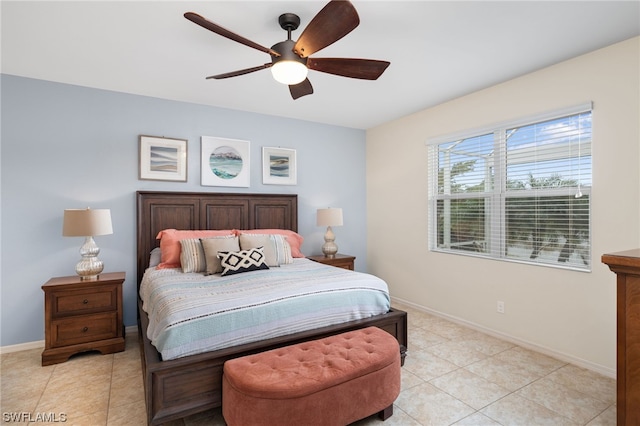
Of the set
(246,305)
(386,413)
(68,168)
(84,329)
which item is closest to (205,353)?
(246,305)

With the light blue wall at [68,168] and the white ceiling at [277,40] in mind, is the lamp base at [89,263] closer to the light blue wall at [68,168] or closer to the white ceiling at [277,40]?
the light blue wall at [68,168]

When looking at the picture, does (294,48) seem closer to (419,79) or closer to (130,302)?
(419,79)

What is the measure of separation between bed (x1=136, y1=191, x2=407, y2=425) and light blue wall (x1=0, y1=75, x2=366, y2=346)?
0.47 ft

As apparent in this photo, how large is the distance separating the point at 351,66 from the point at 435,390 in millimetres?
2333

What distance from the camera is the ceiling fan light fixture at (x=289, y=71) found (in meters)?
2.03

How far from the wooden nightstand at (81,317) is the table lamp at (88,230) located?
97mm

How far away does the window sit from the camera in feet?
8.92

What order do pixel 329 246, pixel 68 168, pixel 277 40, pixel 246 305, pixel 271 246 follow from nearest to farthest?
pixel 246 305, pixel 277 40, pixel 68 168, pixel 271 246, pixel 329 246

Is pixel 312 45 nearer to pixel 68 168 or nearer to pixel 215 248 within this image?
pixel 215 248

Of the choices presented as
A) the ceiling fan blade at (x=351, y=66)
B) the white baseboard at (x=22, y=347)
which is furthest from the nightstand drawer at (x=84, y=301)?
the ceiling fan blade at (x=351, y=66)

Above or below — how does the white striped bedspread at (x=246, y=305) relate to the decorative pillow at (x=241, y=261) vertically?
below

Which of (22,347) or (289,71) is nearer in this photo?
(289,71)

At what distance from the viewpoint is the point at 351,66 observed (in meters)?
2.18

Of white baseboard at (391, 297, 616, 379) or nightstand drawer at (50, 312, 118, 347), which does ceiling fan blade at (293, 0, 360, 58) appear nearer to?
nightstand drawer at (50, 312, 118, 347)
